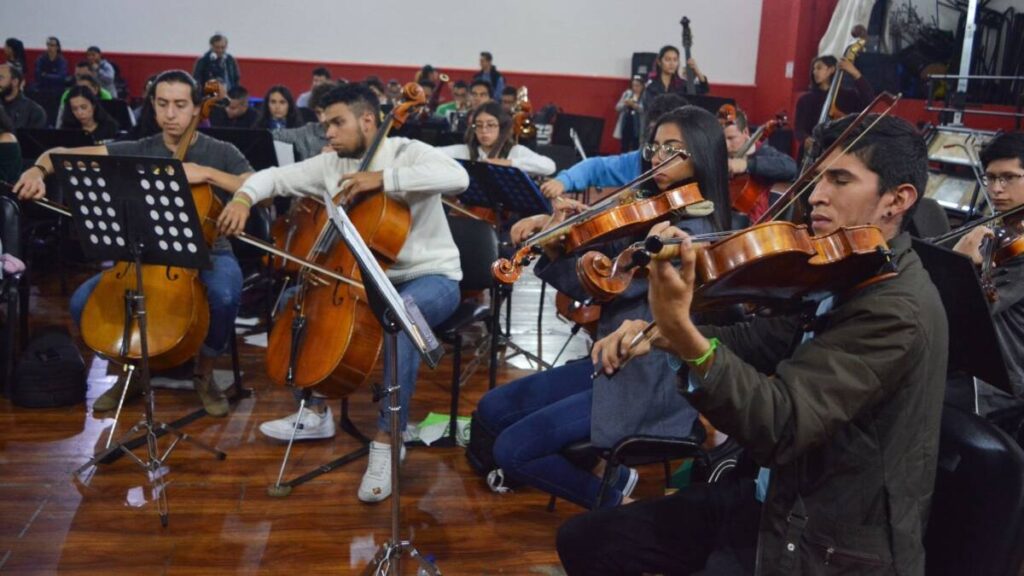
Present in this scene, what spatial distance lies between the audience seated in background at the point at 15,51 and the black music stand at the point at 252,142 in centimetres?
866

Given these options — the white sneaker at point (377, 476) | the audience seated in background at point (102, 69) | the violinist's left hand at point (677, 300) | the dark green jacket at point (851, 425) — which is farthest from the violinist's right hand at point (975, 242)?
the audience seated in background at point (102, 69)

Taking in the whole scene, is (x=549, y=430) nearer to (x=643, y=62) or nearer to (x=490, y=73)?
(x=490, y=73)

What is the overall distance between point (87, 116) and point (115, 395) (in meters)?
3.39

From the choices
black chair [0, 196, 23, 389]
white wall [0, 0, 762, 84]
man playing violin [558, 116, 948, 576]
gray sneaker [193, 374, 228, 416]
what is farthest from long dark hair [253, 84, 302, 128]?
man playing violin [558, 116, 948, 576]

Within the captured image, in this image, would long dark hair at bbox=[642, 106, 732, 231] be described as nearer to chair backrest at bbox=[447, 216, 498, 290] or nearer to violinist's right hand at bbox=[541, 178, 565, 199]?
violinist's right hand at bbox=[541, 178, 565, 199]

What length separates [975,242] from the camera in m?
2.42

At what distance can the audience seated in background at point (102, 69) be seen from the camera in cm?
1185

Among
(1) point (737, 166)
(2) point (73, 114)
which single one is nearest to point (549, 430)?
→ (1) point (737, 166)

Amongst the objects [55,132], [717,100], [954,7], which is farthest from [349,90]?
[954,7]

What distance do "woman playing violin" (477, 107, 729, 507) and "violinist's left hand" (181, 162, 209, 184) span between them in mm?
1351

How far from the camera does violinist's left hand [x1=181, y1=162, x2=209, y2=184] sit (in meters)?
3.26

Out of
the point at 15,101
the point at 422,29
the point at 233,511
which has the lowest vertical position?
the point at 233,511

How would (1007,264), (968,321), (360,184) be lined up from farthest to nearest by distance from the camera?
1. (360,184)
2. (1007,264)
3. (968,321)

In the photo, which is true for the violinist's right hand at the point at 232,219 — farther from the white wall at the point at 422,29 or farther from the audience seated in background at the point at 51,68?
the white wall at the point at 422,29
